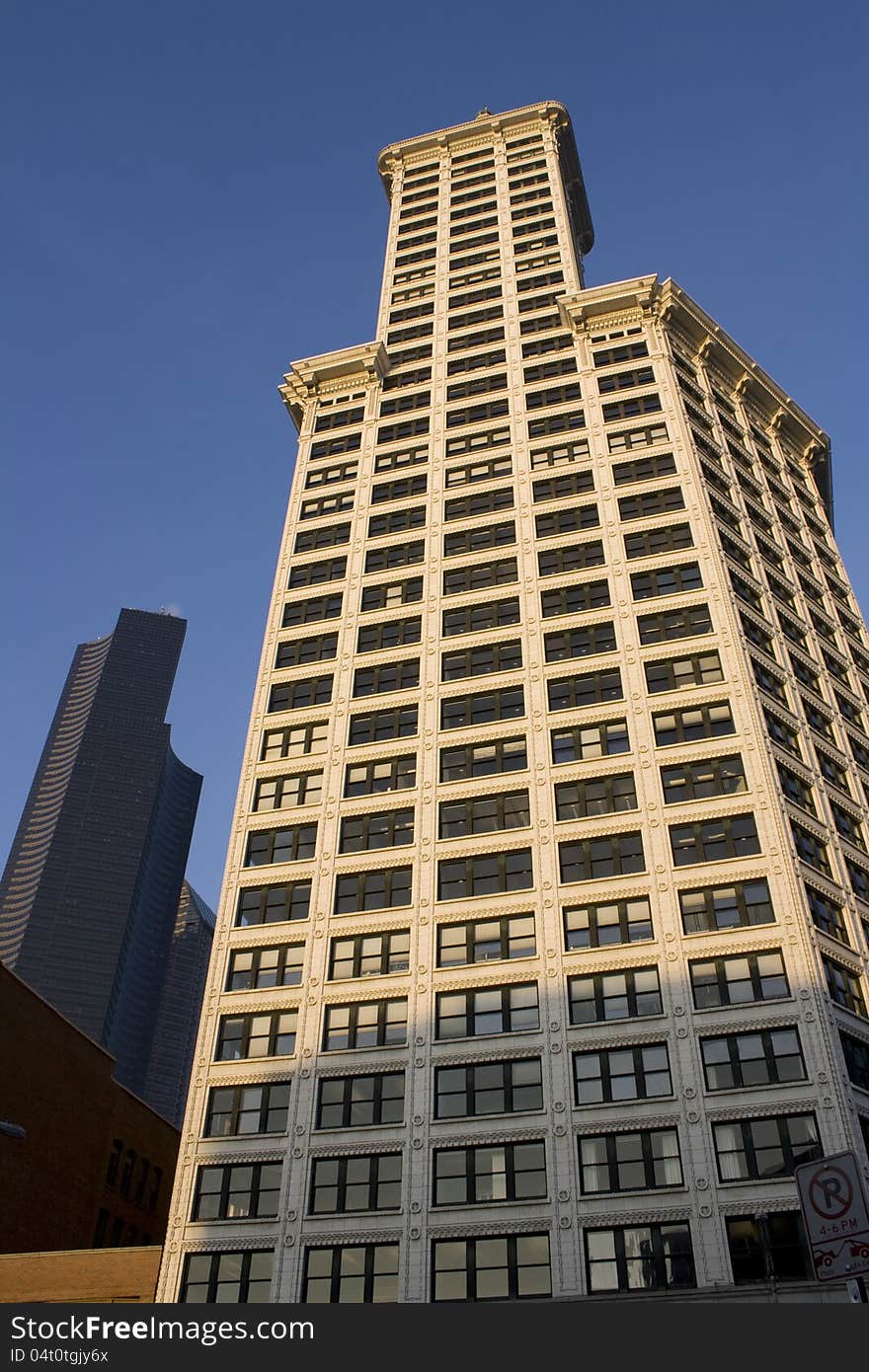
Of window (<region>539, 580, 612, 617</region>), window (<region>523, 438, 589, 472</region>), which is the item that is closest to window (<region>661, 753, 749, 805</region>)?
window (<region>539, 580, 612, 617</region>)

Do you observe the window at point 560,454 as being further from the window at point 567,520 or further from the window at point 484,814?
the window at point 484,814

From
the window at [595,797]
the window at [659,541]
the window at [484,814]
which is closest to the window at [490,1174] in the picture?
the window at [484,814]

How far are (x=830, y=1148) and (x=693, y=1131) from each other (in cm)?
460

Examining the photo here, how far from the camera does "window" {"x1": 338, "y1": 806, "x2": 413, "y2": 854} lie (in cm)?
5200

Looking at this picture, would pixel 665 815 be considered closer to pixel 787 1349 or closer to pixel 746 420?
pixel 787 1349

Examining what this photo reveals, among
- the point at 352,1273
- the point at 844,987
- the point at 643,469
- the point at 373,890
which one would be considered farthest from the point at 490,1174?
the point at 643,469

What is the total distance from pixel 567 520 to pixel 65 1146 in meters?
43.0

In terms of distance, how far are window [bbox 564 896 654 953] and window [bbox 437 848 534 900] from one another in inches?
107

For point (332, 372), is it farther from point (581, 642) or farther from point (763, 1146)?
point (763, 1146)

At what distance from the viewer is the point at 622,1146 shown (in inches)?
1591

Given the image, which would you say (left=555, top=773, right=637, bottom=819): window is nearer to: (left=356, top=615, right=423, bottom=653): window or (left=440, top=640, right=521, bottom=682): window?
(left=440, top=640, right=521, bottom=682): window

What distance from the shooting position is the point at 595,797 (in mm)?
50406

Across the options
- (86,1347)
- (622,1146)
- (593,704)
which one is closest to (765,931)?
(622,1146)

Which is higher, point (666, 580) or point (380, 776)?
point (666, 580)
